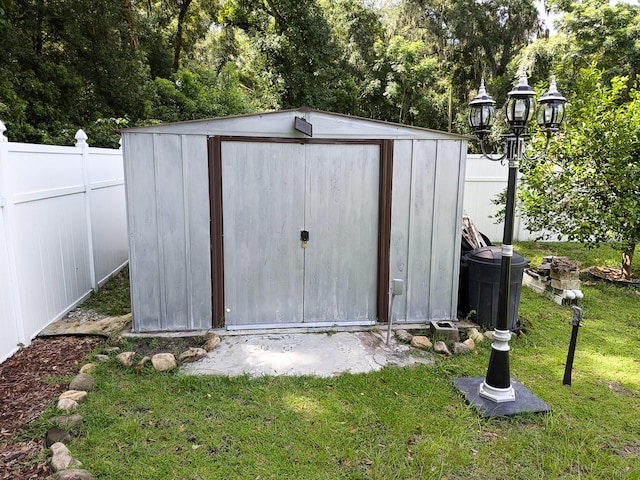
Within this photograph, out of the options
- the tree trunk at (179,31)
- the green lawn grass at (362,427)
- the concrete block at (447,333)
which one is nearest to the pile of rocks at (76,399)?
the green lawn grass at (362,427)

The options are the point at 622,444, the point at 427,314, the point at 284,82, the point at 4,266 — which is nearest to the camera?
the point at 622,444

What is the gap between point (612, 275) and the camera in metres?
6.96

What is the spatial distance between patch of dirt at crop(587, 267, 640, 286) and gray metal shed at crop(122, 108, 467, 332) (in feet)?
11.2

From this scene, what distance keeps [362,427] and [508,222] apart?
1.77m

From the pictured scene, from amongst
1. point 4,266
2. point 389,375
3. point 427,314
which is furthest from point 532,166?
point 4,266

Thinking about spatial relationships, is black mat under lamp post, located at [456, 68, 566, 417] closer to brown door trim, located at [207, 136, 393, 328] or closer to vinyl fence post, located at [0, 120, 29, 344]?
brown door trim, located at [207, 136, 393, 328]

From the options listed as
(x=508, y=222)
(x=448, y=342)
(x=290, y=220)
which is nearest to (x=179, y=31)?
(x=290, y=220)

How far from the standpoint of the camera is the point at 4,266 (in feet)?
12.3

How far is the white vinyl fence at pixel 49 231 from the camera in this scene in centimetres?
382

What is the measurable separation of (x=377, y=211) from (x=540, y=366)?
2.11 meters

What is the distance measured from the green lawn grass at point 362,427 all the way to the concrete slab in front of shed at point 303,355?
18 cm

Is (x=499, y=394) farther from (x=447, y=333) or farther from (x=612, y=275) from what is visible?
(x=612, y=275)

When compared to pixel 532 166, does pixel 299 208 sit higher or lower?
lower

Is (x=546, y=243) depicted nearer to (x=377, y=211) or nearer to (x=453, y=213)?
(x=453, y=213)
